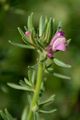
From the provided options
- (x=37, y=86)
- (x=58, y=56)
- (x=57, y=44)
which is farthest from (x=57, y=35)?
(x=58, y=56)

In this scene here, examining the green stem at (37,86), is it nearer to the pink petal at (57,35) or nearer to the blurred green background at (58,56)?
the pink petal at (57,35)

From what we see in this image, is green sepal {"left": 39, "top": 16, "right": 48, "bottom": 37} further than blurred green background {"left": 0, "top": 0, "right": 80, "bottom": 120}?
No

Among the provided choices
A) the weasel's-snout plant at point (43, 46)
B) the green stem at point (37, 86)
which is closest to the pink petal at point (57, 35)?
the weasel's-snout plant at point (43, 46)

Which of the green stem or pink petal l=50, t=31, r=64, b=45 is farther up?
pink petal l=50, t=31, r=64, b=45

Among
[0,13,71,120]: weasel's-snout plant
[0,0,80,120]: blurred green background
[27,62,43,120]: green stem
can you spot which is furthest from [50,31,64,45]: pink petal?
[0,0,80,120]: blurred green background

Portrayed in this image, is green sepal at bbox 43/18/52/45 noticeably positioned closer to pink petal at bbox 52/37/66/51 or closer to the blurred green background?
pink petal at bbox 52/37/66/51
